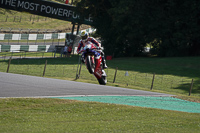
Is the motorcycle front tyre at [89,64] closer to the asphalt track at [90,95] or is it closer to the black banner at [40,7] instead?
the asphalt track at [90,95]

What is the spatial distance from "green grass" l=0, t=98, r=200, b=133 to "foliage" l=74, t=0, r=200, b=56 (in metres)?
32.7

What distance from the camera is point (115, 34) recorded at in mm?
51781

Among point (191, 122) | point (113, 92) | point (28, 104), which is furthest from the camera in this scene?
point (113, 92)

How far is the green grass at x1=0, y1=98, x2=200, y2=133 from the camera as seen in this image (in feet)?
36.9

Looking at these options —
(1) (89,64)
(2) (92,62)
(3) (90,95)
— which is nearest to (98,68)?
(2) (92,62)

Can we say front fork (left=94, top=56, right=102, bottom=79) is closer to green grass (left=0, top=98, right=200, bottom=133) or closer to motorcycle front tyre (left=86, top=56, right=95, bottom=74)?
motorcycle front tyre (left=86, top=56, right=95, bottom=74)

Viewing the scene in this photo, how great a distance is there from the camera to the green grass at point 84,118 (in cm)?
1124

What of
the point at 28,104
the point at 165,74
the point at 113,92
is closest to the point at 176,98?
the point at 113,92

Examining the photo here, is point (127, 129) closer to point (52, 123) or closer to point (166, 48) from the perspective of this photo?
point (52, 123)

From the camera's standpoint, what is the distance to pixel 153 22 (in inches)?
1866

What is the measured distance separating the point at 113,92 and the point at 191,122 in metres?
7.20

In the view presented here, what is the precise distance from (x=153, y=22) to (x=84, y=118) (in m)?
36.2

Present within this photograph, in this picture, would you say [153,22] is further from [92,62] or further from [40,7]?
[92,62]

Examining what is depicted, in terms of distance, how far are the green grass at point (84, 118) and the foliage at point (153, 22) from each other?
3274 cm
